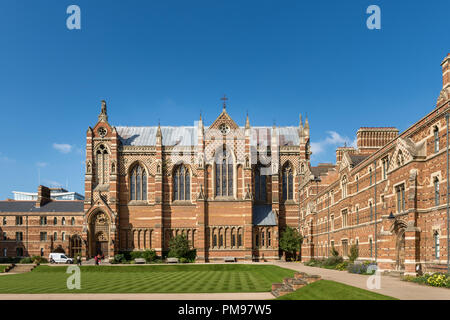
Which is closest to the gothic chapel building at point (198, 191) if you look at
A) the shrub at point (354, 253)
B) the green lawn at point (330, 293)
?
the shrub at point (354, 253)

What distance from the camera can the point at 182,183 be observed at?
74062 mm

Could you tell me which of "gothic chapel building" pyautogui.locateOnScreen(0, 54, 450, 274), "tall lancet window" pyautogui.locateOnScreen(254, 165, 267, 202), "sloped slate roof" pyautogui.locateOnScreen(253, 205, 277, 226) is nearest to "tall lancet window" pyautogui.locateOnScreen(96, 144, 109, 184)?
"gothic chapel building" pyautogui.locateOnScreen(0, 54, 450, 274)

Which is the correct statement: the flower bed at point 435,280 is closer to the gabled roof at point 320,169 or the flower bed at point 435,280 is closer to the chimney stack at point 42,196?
the gabled roof at point 320,169

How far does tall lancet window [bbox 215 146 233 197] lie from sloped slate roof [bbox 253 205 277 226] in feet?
15.8

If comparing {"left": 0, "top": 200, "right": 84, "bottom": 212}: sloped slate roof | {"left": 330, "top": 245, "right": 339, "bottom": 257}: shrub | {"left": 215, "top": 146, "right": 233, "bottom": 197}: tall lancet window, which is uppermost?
{"left": 215, "top": 146, "right": 233, "bottom": 197}: tall lancet window

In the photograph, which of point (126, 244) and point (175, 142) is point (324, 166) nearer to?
point (175, 142)

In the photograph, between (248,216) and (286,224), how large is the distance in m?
6.84

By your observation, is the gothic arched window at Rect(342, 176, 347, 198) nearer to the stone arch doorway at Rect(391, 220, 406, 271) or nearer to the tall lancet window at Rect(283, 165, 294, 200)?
the stone arch doorway at Rect(391, 220, 406, 271)

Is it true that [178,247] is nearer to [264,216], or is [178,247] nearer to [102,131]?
[264,216]

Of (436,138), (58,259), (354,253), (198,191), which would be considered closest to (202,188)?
(198,191)

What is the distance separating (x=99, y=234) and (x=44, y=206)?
19.4 metres

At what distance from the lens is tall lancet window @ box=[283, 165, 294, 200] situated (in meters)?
74.3

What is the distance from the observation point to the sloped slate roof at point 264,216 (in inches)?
2781

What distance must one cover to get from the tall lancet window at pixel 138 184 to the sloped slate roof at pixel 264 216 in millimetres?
17060
